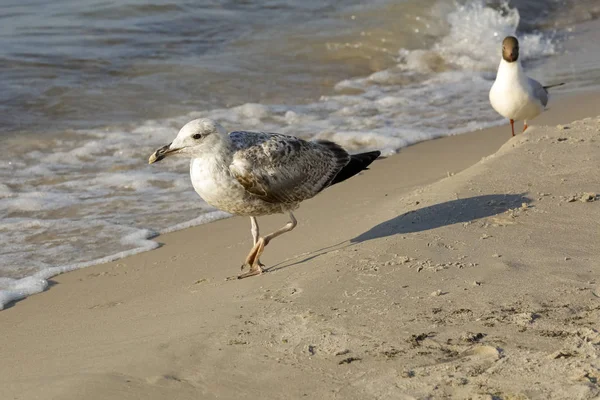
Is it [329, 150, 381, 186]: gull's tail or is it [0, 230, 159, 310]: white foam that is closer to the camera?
[0, 230, 159, 310]: white foam

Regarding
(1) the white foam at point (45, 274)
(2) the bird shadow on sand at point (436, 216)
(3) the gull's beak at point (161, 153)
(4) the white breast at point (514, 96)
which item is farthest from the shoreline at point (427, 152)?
(2) the bird shadow on sand at point (436, 216)

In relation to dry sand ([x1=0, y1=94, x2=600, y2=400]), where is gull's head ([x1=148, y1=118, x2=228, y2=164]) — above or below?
above

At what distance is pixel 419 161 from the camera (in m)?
8.55

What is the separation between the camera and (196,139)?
5504mm

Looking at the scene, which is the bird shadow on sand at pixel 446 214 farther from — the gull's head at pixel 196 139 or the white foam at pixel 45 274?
the white foam at pixel 45 274

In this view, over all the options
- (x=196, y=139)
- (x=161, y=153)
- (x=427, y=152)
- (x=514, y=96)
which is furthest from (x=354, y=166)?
(x=514, y=96)

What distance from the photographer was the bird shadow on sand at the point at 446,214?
5.79 meters

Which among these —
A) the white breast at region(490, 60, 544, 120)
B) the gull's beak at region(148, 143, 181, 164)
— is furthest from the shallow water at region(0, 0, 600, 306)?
the gull's beak at region(148, 143, 181, 164)

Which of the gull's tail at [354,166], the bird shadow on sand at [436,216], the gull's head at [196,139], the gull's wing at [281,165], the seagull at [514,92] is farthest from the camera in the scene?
the seagull at [514,92]

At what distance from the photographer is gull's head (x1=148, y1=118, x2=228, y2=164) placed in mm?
5496

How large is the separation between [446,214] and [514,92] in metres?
3.28

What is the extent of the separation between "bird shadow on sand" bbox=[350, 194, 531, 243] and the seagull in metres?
2.87

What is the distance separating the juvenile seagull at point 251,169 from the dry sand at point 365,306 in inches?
14.8

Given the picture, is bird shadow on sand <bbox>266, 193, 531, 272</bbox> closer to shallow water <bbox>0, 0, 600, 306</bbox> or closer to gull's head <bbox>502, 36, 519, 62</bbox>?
shallow water <bbox>0, 0, 600, 306</bbox>
